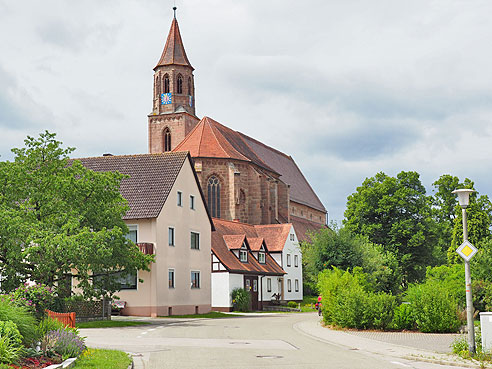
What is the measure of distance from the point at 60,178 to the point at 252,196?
43781mm

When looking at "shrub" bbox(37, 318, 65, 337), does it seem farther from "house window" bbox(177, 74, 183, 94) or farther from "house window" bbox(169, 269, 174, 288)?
"house window" bbox(177, 74, 183, 94)

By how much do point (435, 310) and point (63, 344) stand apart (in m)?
13.5

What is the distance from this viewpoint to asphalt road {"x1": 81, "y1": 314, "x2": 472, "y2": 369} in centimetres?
1373

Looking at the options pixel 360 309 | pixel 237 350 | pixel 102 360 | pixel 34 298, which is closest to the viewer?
pixel 102 360

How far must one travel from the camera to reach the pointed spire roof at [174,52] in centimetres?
8475

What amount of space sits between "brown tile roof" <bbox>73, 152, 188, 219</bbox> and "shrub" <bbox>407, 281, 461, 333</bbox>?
674 inches

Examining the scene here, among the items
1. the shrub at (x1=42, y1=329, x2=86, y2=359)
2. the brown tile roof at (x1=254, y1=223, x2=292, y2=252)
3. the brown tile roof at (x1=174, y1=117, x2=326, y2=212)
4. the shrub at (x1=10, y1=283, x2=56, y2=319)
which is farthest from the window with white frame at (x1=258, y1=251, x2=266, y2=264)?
the shrub at (x1=42, y1=329, x2=86, y2=359)

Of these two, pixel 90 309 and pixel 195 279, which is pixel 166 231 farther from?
pixel 90 309

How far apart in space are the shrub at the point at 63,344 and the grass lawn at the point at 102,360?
0.66 feet

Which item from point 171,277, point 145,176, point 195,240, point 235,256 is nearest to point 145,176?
point 145,176

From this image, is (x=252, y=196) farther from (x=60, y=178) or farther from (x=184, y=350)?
(x=184, y=350)

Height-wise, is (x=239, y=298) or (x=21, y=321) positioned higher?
(x=21, y=321)

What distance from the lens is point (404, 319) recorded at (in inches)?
911

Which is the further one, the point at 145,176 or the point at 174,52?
the point at 174,52
